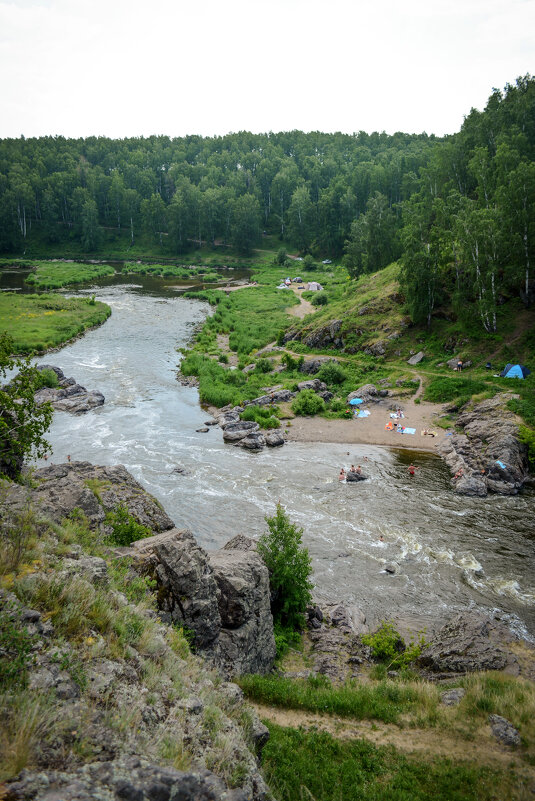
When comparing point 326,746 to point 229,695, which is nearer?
point 229,695

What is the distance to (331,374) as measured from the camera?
59.4 m

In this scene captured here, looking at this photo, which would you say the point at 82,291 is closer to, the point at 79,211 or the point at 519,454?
the point at 79,211

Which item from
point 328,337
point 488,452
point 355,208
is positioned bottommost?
point 488,452

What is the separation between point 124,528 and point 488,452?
30903 mm

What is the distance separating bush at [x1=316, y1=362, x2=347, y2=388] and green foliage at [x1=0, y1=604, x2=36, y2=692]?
51.3 m

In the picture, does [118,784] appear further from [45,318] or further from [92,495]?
[45,318]

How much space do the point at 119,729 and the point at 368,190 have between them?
515ft

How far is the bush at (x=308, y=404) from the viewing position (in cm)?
5234

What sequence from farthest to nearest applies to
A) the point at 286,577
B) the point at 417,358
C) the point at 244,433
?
the point at 417,358 → the point at 244,433 → the point at 286,577

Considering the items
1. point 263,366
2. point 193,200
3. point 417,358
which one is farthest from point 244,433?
point 193,200

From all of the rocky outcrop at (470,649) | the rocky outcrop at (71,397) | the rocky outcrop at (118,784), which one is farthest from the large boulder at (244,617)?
the rocky outcrop at (71,397)

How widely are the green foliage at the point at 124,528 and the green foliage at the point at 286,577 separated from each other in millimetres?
5903

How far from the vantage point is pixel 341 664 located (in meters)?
21.0

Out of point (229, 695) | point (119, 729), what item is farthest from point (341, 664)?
point (119, 729)
